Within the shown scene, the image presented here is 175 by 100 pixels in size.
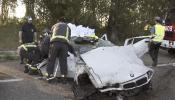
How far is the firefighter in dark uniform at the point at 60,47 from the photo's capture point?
12.8 m

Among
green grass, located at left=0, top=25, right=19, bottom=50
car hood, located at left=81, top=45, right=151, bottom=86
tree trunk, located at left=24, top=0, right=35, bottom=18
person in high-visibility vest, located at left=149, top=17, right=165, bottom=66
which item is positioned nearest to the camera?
car hood, located at left=81, top=45, right=151, bottom=86

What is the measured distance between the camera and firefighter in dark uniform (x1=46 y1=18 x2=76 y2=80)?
12842 millimetres

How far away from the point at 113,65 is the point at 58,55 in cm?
293

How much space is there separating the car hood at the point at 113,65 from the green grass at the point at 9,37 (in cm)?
1008

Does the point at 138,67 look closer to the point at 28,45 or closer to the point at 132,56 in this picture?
the point at 132,56

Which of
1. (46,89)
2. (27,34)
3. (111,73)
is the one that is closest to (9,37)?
(27,34)

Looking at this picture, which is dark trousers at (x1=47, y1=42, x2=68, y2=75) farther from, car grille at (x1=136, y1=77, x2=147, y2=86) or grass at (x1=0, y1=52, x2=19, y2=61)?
grass at (x1=0, y1=52, x2=19, y2=61)

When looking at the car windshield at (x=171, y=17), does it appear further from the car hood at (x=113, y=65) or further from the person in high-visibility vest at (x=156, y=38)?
the car hood at (x=113, y=65)

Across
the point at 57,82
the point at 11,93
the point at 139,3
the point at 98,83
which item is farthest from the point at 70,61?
the point at 139,3

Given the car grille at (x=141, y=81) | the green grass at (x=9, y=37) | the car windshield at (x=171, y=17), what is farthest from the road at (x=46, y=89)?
the car windshield at (x=171, y=17)

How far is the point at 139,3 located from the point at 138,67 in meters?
14.0

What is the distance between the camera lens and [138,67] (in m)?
10.4

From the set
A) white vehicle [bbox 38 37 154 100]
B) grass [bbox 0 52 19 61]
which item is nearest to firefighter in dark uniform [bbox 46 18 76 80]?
white vehicle [bbox 38 37 154 100]

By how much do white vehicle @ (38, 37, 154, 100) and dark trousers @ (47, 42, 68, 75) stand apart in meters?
1.19
